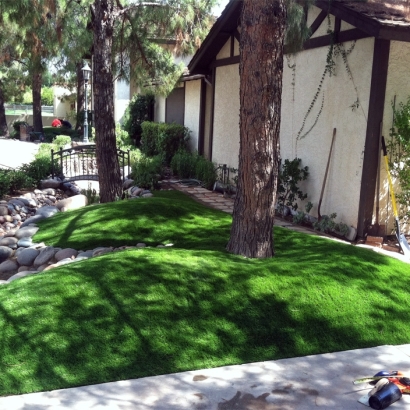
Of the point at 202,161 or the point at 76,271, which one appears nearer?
the point at 76,271

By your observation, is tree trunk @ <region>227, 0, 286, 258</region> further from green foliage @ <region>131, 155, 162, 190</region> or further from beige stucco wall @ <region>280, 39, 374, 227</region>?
green foliage @ <region>131, 155, 162, 190</region>

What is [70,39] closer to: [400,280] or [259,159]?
[259,159]

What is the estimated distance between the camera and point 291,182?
31.2ft

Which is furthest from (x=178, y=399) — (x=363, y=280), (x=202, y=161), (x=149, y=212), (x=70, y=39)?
(x=202, y=161)

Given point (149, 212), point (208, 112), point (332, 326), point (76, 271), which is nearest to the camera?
point (332, 326)

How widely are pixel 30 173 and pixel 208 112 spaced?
5.11 metres

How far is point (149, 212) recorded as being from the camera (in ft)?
26.0

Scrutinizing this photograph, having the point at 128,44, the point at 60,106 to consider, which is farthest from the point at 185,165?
the point at 60,106

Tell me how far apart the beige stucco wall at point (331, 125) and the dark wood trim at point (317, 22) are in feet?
1.11

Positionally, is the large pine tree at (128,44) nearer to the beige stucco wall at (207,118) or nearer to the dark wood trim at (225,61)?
the dark wood trim at (225,61)

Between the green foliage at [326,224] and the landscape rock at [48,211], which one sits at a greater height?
the green foliage at [326,224]

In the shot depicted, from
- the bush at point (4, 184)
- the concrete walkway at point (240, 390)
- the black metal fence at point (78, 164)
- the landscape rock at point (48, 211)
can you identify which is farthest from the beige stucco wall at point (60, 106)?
the concrete walkway at point (240, 390)

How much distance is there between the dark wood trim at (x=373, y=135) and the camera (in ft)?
24.7

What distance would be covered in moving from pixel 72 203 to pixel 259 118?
550 cm
